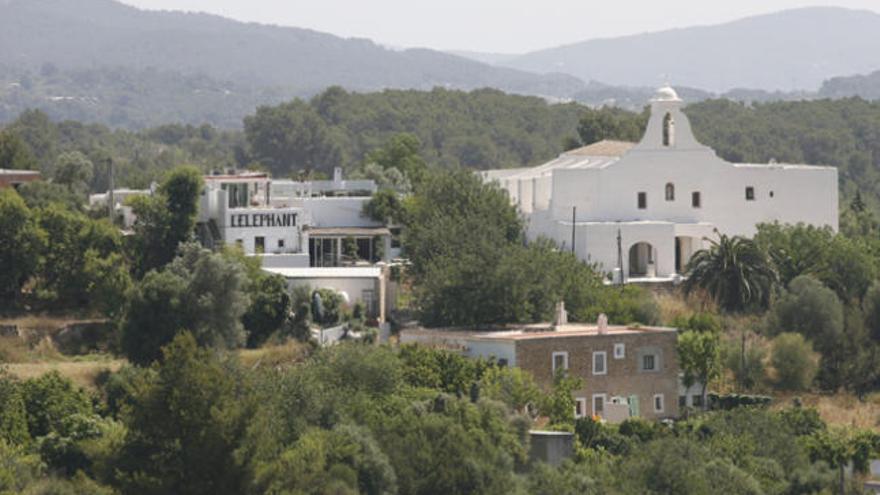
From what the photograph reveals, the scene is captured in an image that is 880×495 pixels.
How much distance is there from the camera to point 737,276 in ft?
177

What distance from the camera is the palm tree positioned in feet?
177

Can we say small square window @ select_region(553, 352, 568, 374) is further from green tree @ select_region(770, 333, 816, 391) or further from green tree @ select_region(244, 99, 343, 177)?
green tree @ select_region(244, 99, 343, 177)

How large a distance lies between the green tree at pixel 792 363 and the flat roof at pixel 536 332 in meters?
2.78

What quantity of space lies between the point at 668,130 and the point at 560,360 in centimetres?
1679

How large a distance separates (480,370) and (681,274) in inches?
558

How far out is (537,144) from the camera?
468ft

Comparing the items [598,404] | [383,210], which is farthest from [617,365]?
[383,210]

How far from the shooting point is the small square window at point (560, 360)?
150 feet

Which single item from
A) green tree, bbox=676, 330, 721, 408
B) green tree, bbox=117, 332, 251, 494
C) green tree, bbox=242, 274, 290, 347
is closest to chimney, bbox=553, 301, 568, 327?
green tree, bbox=676, 330, 721, 408

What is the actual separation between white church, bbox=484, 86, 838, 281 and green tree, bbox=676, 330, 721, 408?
9.74 metres

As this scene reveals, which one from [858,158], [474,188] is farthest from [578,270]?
[858,158]

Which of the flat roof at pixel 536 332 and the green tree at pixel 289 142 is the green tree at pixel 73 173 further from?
the green tree at pixel 289 142

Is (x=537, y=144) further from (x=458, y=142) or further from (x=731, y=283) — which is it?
(x=731, y=283)

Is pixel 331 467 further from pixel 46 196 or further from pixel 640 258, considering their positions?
pixel 46 196
